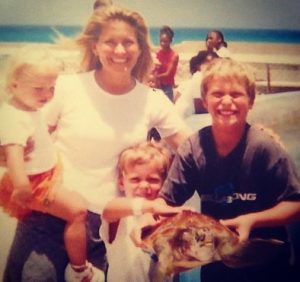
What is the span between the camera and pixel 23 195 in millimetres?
1555

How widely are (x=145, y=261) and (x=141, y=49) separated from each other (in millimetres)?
645

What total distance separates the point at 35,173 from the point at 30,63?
0.33m

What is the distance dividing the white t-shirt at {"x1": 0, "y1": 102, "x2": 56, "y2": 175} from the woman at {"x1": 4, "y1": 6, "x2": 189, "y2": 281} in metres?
0.03

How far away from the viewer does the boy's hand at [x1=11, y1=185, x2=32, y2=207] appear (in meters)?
1.55

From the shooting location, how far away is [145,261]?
1.56 m

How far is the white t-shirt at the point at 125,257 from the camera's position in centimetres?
155

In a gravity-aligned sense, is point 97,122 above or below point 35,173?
above

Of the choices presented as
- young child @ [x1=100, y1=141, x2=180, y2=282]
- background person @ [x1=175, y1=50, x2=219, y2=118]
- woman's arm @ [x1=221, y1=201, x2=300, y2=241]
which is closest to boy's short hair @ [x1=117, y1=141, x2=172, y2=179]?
young child @ [x1=100, y1=141, x2=180, y2=282]

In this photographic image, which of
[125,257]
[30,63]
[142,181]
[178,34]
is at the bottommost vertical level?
[125,257]

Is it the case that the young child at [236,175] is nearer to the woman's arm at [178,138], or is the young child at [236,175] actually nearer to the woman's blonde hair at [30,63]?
the woman's arm at [178,138]

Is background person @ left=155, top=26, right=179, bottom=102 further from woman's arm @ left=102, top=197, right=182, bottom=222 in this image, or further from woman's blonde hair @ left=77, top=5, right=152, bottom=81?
woman's arm @ left=102, top=197, right=182, bottom=222

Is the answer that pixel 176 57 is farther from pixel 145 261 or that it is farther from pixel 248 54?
pixel 145 261

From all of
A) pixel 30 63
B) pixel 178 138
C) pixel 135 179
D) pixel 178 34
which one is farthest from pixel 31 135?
pixel 178 34

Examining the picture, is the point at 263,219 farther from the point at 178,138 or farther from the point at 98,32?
the point at 98,32
